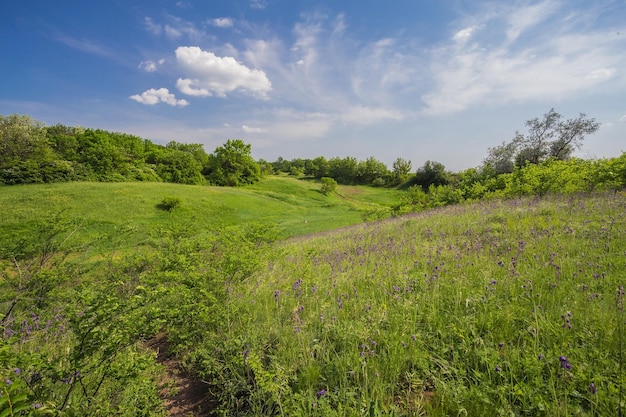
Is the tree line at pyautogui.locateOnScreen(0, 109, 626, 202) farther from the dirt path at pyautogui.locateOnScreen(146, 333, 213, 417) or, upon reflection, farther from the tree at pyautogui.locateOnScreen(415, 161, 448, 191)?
the dirt path at pyautogui.locateOnScreen(146, 333, 213, 417)

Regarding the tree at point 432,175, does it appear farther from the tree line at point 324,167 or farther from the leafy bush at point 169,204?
the leafy bush at point 169,204

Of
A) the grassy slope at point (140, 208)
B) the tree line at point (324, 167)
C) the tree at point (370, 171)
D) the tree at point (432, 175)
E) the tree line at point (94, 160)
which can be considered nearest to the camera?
the tree line at point (324, 167)

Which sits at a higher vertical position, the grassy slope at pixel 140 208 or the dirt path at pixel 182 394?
the dirt path at pixel 182 394

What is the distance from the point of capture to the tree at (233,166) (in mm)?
64250

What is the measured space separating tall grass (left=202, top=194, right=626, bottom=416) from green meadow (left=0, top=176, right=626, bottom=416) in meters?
0.02

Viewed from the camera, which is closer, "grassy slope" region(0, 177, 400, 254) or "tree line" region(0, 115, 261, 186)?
"grassy slope" region(0, 177, 400, 254)

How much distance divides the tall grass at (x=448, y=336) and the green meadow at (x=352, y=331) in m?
0.02

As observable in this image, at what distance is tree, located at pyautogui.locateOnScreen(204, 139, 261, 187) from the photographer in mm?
64250

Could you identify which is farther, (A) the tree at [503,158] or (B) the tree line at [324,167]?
(A) the tree at [503,158]

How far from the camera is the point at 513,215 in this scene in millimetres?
8148

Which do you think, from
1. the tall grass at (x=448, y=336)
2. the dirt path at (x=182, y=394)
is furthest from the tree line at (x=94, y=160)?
the tall grass at (x=448, y=336)

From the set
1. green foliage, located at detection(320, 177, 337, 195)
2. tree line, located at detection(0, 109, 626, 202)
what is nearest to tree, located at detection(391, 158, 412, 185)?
tree line, located at detection(0, 109, 626, 202)

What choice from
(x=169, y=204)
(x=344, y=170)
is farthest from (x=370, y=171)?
(x=169, y=204)

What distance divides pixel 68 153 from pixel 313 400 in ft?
246
